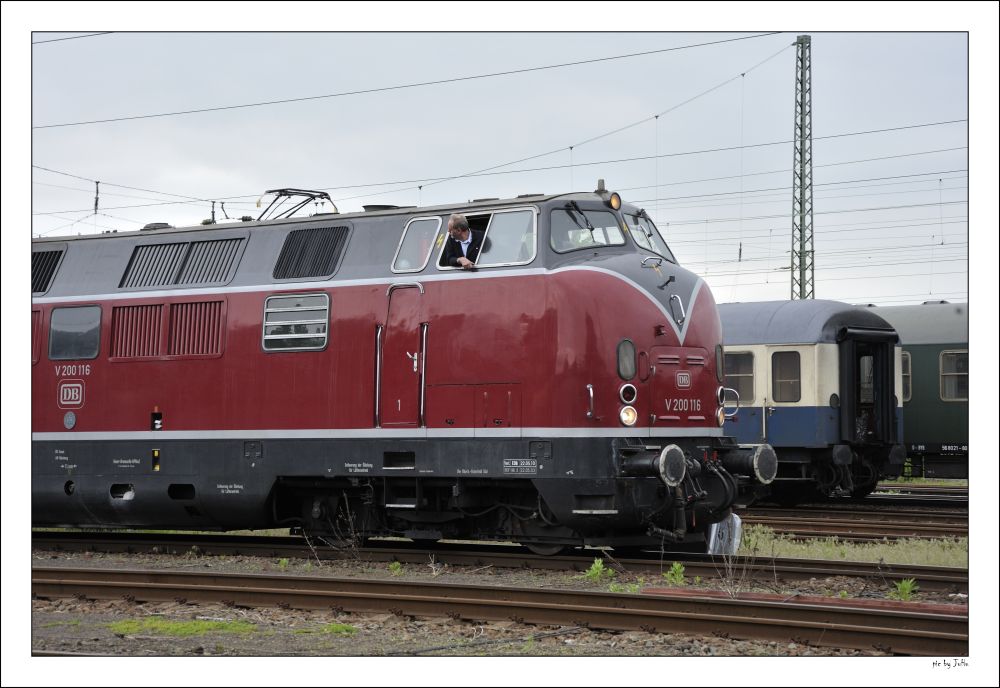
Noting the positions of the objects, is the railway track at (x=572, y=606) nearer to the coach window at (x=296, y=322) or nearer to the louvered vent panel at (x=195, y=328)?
the coach window at (x=296, y=322)

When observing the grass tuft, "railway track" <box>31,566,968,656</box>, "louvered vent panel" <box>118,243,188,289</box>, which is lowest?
the grass tuft

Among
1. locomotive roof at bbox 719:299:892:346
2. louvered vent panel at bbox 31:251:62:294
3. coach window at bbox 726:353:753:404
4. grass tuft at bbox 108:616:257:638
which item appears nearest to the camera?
grass tuft at bbox 108:616:257:638

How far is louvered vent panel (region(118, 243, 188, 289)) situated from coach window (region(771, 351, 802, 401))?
11531mm

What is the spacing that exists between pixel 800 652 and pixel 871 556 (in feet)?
19.6

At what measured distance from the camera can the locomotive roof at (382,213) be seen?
42.0 ft

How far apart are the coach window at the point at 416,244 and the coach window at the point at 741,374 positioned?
10.4 m

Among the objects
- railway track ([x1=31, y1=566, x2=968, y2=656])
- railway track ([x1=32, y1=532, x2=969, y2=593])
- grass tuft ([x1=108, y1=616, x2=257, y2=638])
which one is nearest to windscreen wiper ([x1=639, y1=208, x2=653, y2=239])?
railway track ([x1=32, y1=532, x2=969, y2=593])

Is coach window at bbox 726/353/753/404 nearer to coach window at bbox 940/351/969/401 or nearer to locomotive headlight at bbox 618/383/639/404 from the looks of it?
coach window at bbox 940/351/969/401

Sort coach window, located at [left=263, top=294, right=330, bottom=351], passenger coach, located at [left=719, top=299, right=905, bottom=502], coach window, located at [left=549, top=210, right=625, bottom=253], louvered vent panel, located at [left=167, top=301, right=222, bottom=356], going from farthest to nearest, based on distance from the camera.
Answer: passenger coach, located at [left=719, top=299, right=905, bottom=502] → louvered vent panel, located at [left=167, top=301, right=222, bottom=356] → coach window, located at [left=263, top=294, right=330, bottom=351] → coach window, located at [left=549, top=210, right=625, bottom=253]

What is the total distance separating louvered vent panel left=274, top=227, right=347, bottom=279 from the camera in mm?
13703

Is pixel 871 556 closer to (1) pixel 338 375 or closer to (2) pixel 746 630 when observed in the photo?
(2) pixel 746 630

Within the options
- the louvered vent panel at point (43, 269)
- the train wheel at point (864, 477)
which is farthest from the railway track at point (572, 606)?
the train wheel at point (864, 477)

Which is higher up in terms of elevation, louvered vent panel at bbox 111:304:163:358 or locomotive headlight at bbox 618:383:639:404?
louvered vent panel at bbox 111:304:163:358

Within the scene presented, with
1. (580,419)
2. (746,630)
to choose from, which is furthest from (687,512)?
(746,630)
